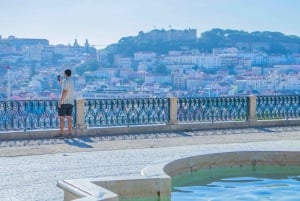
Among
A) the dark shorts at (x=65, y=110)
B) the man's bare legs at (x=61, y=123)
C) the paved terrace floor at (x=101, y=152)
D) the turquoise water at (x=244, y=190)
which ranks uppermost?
the dark shorts at (x=65, y=110)

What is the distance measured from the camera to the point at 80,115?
18750 millimetres

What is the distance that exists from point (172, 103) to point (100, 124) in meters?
2.55

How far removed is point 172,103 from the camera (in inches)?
795

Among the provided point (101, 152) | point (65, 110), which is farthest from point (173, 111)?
point (101, 152)

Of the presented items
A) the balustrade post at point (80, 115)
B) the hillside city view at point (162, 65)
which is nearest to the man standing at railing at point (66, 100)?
the balustrade post at point (80, 115)

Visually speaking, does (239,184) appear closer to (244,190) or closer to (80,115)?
(244,190)

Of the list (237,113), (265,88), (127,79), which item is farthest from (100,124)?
(127,79)

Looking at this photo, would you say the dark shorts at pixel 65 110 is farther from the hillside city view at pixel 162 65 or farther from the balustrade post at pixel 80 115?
the hillside city view at pixel 162 65

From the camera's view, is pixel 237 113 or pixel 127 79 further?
pixel 127 79

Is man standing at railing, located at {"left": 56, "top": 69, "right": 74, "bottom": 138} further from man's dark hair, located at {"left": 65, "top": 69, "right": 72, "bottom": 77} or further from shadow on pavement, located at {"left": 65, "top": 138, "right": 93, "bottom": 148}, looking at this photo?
shadow on pavement, located at {"left": 65, "top": 138, "right": 93, "bottom": 148}

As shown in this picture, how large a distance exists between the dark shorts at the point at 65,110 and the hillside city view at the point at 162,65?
13026mm

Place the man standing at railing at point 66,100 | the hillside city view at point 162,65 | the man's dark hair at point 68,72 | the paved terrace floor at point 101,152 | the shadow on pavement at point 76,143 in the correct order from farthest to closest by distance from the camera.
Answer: the hillside city view at point 162,65, the man standing at railing at point 66,100, the man's dark hair at point 68,72, the shadow on pavement at point 76,143, the paved terrace floor at point 101,152

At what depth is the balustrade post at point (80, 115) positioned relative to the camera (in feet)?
61.3

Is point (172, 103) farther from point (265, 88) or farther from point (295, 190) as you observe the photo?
point (265, 88)
